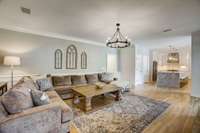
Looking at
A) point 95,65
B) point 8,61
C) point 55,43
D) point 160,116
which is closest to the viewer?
point 160,116

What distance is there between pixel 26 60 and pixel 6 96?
2.97 meters

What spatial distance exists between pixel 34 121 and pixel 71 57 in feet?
13.4

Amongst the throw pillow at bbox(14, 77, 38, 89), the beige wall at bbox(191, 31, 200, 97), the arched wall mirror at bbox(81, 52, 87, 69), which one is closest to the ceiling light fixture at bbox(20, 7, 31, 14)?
the throw pillow at bbox(14, 77, 38, 89)

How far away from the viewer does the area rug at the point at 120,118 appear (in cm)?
248

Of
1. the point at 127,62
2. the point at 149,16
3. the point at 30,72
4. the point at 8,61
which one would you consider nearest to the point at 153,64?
the point at 127,62

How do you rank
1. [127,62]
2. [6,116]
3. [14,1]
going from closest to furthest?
[6,116] → [14,1] → [127,62]

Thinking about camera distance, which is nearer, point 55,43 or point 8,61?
point 8,61

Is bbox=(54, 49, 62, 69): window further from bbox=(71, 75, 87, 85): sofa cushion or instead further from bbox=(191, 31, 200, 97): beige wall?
bbox=(191, 31, 200, 97): beige wall

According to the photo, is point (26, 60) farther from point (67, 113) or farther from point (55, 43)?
point (67, 113)

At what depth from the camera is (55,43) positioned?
515 centimetres

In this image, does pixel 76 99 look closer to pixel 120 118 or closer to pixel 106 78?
pixel 120 118

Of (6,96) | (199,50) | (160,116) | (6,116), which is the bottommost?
(160,116)

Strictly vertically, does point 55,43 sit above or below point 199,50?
above

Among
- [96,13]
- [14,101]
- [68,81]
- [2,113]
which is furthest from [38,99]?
[68,81]
